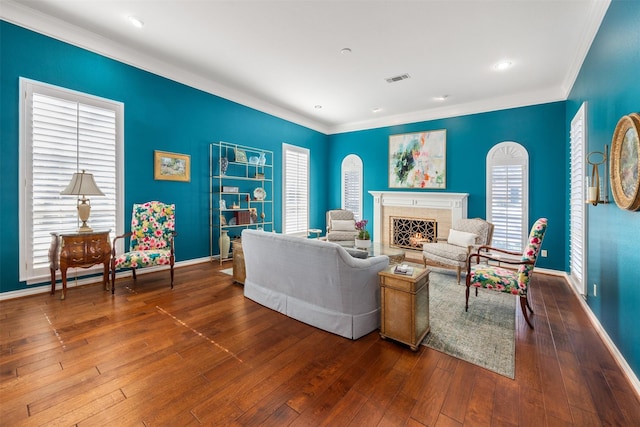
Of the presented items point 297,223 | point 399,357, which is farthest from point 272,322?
point 297,223

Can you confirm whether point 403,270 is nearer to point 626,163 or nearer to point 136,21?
point 626,163

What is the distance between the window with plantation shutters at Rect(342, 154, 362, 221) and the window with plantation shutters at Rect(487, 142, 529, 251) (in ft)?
9.59

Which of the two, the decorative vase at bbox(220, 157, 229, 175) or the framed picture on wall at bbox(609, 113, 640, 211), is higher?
the decorative vase at bbox(220, 157, 229, 175)

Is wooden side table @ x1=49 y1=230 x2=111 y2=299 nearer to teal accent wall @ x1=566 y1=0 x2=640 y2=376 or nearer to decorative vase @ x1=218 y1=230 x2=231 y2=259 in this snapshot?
decorative vase @ x1=218 y1=230 x2=231 y2=259

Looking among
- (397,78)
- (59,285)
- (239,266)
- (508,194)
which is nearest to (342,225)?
(239,266)

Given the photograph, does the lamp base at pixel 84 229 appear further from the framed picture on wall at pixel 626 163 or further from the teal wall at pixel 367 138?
the framed picture on wall at pixel 626 163

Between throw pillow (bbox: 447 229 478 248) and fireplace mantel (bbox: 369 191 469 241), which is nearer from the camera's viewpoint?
throw pillow (bbox: 447 229 478 248)

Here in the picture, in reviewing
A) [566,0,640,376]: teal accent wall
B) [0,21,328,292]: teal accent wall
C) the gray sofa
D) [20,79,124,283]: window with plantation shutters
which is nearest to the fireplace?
[0,21,328,292]: teal accent wall

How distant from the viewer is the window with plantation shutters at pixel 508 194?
5137mm

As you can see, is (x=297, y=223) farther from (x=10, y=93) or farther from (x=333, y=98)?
(x=10, y=93)

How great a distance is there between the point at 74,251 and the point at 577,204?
640 centimetres

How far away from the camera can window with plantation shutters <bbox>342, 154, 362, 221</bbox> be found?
7332 millimetres

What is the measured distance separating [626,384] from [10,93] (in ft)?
20.3

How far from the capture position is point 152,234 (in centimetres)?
407
